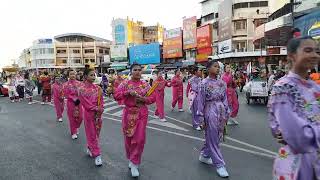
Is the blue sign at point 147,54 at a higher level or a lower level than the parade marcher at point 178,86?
higher

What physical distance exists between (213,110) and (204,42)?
180ft

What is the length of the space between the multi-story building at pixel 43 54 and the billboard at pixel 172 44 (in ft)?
→ 137

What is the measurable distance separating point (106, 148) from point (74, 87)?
195 cm

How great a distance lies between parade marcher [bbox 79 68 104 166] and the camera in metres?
6.80

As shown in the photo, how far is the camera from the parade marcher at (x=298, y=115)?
2.46 meters

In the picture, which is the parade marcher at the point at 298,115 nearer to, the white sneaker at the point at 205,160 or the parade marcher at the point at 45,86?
the white sneaker at the point at 205,160

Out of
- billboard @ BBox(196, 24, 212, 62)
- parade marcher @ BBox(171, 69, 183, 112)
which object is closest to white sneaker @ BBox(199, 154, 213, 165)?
parade marcher @ BBox(171, 69, 183, 112)

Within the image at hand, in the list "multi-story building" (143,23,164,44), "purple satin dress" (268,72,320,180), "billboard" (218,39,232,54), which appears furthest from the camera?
"multi-story building" (143,23,164,44)

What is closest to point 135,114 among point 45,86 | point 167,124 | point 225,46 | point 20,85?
point 167,124

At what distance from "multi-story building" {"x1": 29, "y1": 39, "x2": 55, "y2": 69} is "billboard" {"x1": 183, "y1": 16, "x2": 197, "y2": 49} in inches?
1870

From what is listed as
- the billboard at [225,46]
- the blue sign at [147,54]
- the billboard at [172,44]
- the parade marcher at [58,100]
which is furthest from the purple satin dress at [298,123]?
the blue sign at [147,54]

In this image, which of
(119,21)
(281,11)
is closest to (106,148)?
(281,11)

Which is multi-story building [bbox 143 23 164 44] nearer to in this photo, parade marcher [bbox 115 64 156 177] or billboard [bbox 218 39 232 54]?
billboard [bbox 218 39 232 54]

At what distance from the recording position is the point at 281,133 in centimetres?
262
